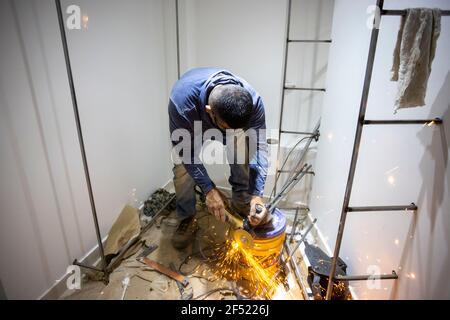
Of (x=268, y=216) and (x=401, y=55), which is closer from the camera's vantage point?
(x=401, y=55)

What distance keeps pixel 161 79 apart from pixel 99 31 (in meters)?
0.83

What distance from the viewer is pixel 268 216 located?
1506mm

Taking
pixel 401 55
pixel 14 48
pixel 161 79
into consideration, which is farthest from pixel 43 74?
pixel 401 55

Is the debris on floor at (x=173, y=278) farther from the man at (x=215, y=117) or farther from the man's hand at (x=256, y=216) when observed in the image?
the man at (x=215, y=117)

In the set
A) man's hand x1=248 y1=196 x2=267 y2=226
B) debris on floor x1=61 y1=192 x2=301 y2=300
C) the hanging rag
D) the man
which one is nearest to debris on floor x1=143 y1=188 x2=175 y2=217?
debris on floor x1=61 y1=192 x2=301 y2=300

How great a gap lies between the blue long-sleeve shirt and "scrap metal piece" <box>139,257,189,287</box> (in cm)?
62

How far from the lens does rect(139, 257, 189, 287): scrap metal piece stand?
5.59 feet

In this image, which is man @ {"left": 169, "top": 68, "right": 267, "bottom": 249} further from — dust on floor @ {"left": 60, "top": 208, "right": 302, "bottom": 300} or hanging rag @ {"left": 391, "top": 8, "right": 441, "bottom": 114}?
hanging rag @ {"left": 391, "top": 8, "right": 441, "bottom": 114}

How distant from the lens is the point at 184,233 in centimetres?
217

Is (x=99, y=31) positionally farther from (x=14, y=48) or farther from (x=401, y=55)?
(x=401, y=55)

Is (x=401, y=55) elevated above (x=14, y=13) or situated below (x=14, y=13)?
below

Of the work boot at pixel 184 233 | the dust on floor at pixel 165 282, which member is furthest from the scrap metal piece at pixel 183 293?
the work boot at pixel 184 233

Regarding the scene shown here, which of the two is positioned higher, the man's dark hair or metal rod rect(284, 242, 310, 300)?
the man's dark hair

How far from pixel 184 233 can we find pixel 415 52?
1.89 m
